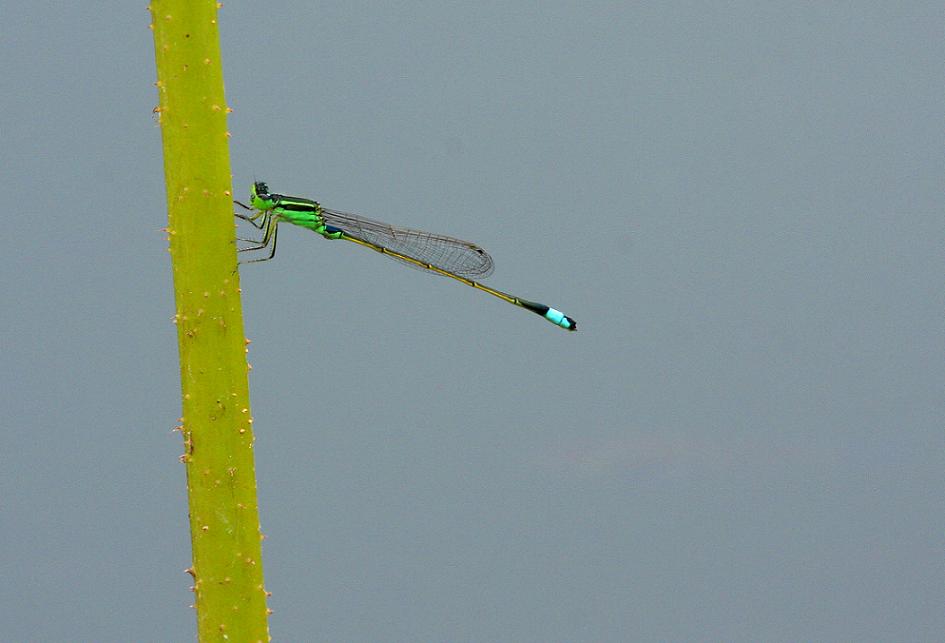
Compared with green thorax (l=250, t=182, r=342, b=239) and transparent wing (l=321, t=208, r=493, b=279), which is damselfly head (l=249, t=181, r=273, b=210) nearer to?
green thorax (l=250, t=182, r=342, b=239)

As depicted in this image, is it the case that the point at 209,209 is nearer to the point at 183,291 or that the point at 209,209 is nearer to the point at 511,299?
the point at 183,291

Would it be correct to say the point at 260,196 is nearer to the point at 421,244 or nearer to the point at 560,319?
the point at 421,244

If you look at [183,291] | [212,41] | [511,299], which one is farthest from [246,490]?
[511,299]

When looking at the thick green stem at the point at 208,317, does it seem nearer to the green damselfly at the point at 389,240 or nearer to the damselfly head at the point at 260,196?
the green damselfly at the point at 389,240

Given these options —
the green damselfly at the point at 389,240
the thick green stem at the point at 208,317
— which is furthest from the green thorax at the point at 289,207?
the thick green stem at the point at 208,317

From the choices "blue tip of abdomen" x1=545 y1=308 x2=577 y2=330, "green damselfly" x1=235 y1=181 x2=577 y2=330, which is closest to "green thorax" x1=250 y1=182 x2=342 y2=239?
"green damselfly" x1=235 y1=181 x2=577 y2=330

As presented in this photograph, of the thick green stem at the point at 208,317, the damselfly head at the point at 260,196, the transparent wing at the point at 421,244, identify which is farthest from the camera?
the transparent wing at the point at 421,244
